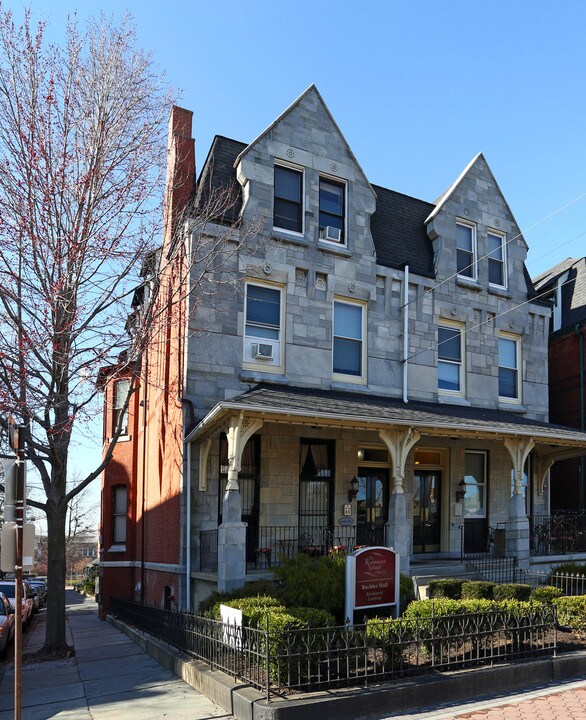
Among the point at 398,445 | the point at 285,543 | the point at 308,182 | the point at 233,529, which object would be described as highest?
the point at 308,182

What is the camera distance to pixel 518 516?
52.2 ft

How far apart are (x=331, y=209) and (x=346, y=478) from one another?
6950mm

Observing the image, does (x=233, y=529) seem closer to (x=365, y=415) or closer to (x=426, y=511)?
(x=365, y=415)

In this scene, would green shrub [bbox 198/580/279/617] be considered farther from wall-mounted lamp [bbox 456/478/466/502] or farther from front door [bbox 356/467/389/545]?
wall-mounted lamp [bbox 456/478/466/502]

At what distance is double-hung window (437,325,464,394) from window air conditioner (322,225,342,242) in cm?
400

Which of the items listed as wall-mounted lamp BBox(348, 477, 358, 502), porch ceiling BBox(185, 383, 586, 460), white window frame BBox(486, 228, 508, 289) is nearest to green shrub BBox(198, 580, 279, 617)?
porch ceiling BBox(185, 383, 586, 460)

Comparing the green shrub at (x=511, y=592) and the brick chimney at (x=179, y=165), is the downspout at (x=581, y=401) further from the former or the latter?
the brick chimney at (x=179, y=165)

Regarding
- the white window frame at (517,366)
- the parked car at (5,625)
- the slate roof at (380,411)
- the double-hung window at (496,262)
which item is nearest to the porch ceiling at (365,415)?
the slate roof at (380,411)

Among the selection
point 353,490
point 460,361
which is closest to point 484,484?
point 460,361

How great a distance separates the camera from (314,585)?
10906 millimetres

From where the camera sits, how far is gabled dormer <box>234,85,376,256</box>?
632 inches

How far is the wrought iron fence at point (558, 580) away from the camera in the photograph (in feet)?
46.5

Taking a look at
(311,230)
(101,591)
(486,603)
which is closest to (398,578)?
(486,603)

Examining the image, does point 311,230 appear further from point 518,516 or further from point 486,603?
point 486,603
